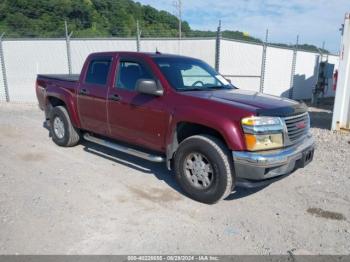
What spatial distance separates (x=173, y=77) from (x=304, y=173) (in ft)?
8.83

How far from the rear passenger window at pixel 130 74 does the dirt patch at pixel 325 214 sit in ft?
9.47

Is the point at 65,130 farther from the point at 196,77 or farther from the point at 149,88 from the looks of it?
the point at 196,77

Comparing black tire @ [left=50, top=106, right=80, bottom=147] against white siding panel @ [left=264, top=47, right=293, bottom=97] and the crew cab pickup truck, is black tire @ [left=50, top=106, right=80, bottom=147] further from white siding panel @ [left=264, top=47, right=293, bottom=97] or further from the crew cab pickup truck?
white siding panel @ [left=264, top=47, right=293, bottom=97]

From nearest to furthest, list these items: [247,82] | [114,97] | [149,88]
A: [149,88] < [114,97] < [247,82]

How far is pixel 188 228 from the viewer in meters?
3.83

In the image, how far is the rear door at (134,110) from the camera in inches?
191

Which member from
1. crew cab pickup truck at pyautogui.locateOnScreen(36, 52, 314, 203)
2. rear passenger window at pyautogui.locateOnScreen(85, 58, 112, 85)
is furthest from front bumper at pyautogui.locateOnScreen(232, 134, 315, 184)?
rear passenger window at pyautogui.locateOnScreen(85, 58, 112, 85)

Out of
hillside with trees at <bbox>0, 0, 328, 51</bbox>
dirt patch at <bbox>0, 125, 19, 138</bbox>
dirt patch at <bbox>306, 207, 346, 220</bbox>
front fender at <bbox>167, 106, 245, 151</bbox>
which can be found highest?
hillside with trees at <bbox>0, 0, 328, 51</bbox>

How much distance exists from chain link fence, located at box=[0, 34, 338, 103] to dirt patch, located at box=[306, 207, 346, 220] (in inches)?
317

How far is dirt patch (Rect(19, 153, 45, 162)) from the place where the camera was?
245 inches

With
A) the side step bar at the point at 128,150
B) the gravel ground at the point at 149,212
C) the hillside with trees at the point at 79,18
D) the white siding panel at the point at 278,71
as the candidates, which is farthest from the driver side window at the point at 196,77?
the hillside with trees at the point at 79,18

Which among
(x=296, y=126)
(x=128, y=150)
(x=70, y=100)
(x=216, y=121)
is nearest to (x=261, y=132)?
(x=216, y=121)

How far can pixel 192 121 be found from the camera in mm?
4410

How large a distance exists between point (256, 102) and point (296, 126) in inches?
24.1
